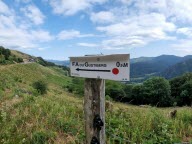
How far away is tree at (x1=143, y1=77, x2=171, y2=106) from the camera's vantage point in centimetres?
6709

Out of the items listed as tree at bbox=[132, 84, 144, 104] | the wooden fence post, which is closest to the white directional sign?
the wooden fence post

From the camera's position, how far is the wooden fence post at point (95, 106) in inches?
134

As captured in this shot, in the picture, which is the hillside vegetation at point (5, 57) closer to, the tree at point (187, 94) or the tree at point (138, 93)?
the tree at point (138, 93)

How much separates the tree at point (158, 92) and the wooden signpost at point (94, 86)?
64869 millimetres

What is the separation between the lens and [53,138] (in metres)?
5.27

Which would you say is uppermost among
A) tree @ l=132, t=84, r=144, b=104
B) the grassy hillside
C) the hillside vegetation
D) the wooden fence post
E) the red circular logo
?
the hillside vegetation

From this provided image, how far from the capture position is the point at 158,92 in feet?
223

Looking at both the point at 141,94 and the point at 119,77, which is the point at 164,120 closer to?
the point at 119,77

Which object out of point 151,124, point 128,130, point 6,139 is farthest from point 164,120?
point 6,139

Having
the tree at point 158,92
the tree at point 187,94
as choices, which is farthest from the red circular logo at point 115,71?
the tree at point 158,92

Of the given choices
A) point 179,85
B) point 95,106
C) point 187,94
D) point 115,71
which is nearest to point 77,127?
point 95,106

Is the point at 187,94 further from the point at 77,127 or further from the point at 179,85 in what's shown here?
the point at 77,127

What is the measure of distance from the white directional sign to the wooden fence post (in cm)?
17

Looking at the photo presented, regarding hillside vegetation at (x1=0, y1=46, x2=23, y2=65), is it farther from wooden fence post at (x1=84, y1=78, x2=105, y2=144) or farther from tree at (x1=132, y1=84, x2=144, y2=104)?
wooden fence post at (x1=84, y1=78, x2=105, y2=144)
